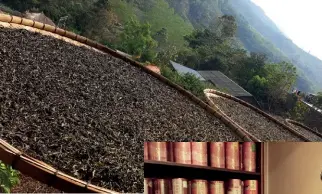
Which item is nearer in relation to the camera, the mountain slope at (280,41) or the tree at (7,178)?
the tree at (7,178)

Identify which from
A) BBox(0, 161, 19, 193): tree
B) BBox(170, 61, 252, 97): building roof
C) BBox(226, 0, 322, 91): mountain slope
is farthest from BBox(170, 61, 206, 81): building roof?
BBox(0, 161, 19, 193): tree

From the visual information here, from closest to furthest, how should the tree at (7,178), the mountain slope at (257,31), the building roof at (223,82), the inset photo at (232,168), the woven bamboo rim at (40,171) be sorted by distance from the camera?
the woven bamboo rim at (40,171)
the tree at (7,178)
the inset photo at (232,168)
the building roof at (223,82)
the mountain slope at (257,31)

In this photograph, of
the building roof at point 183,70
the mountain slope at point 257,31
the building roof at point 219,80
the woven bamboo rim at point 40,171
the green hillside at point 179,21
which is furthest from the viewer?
the mountain slope at point 257,31

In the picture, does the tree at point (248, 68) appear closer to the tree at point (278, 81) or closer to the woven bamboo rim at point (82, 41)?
the tree at point (278, 81)

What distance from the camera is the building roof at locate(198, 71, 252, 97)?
324 centimetres

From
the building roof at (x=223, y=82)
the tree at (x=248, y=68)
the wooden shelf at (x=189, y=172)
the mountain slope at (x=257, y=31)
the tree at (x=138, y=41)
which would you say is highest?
the mountain slope at (x=257, y=31)

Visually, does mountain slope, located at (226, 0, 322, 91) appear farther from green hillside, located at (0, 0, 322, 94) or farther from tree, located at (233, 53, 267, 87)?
tree, located at (233, 53, 267, 87)

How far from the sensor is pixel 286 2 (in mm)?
3424

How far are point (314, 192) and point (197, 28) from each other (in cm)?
197

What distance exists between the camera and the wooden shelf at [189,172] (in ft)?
4.69

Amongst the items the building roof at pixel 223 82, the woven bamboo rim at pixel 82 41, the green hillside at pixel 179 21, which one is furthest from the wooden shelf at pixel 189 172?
the building roof at pixel 223 82

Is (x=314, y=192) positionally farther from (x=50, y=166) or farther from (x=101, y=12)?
(x=101, y=12)

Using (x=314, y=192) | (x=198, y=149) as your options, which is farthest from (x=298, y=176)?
(x=198, y=149)

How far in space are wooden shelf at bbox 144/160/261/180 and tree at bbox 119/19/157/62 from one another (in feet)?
4.58
